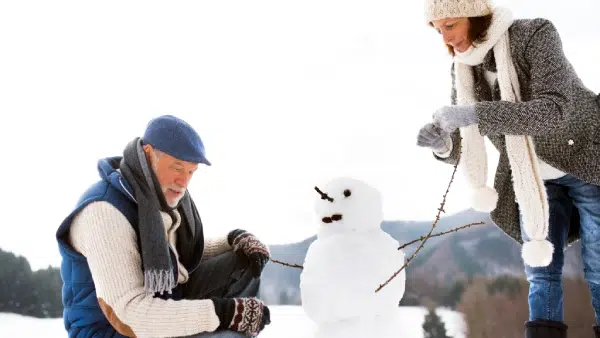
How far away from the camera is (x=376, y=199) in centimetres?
135

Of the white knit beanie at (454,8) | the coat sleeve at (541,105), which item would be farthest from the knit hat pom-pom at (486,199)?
the white knit beanie at (454,8)

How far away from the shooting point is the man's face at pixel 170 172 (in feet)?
4.24

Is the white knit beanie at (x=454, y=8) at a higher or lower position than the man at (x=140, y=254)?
higher

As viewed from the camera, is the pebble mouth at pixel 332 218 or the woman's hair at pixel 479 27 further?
the woman's hair at pixel 479 27

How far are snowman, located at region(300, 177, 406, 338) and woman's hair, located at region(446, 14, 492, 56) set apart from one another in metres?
0.48

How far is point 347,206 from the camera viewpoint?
1.33m

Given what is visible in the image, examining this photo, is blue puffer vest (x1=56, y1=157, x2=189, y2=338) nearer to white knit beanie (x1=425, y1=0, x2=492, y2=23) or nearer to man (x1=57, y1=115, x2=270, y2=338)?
man (x1=57, y1=115, x2=270, y2=338)

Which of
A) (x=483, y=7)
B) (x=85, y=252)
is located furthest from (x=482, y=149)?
(x=85, y=252)

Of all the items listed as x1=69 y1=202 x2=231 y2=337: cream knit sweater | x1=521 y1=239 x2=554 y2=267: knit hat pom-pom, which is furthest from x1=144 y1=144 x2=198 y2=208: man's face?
x1=521 y1=239 x2=554 y2=267: knit hat pom-pom

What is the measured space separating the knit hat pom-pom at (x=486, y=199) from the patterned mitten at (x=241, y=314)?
668 millimetres

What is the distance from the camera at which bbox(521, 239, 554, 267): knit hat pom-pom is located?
Result: 1.44 meters

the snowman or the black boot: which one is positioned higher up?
the snowman

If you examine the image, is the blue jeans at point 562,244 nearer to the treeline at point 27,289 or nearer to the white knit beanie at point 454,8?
the white knit beanie at point 454,8

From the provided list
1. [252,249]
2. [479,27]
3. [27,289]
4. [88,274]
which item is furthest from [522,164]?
[27,289]
